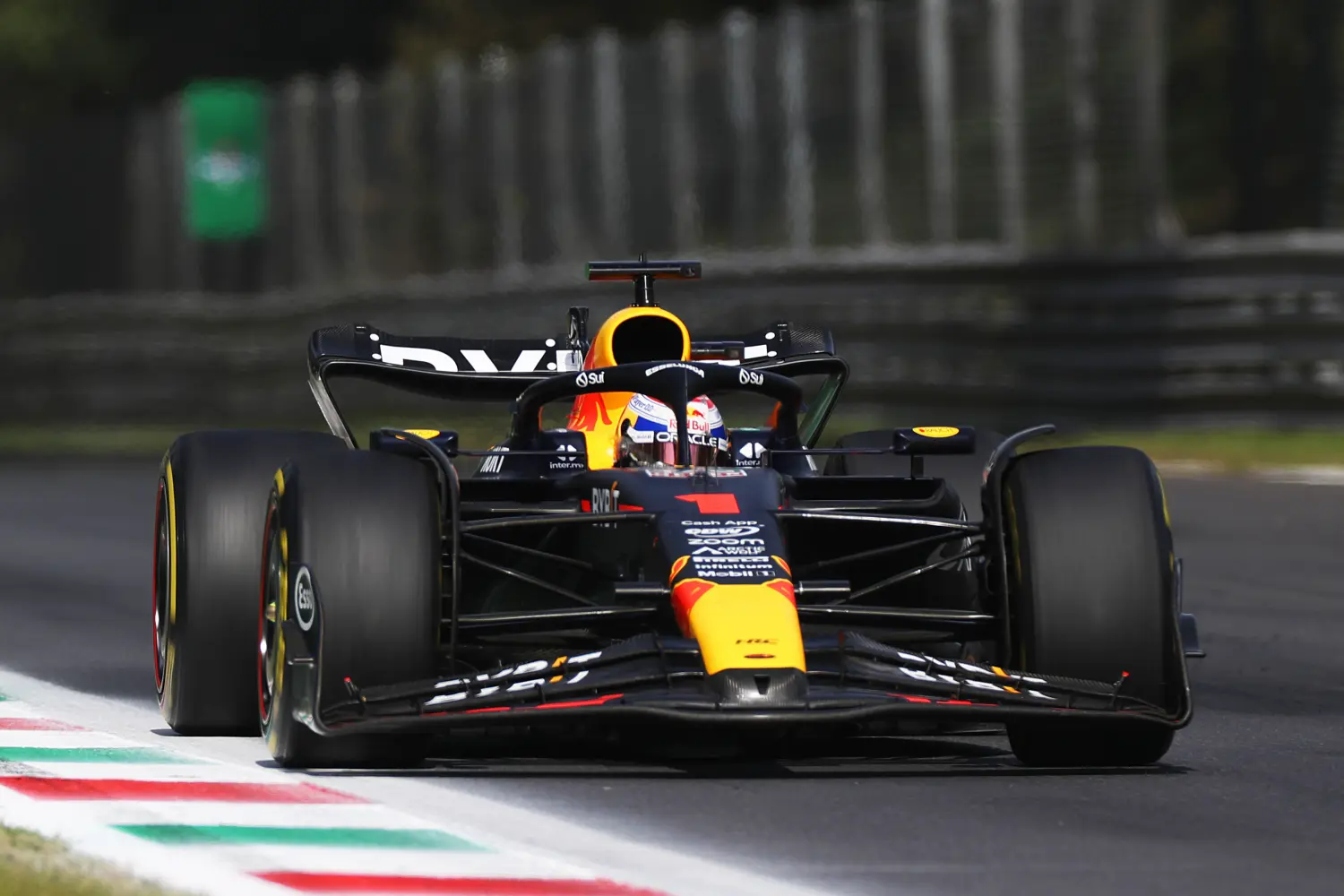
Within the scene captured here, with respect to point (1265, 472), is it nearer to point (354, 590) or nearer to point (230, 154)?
point (354, 590)

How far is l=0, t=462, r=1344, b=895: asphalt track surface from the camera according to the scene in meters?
5.76

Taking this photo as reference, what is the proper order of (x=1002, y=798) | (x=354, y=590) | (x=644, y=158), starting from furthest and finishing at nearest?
(x=644, y=158)
(x=354, y=590)
(x=1002, y=798)

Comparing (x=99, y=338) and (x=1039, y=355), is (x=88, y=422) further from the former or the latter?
(x=1039, y=355)

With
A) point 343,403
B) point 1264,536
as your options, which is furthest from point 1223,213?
point 343,403

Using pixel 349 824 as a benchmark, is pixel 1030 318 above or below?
above

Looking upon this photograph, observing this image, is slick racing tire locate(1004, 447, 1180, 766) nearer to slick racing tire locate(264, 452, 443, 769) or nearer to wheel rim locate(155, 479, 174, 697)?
slick racing tire locate(264, 452, 443, 769)

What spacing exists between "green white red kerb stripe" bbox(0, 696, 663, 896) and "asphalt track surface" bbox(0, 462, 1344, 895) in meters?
0.43

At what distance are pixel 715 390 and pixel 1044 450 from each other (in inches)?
38.7

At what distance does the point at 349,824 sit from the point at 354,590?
920 millimetres

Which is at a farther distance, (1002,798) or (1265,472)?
(1265,472)

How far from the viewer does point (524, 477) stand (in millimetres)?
8062

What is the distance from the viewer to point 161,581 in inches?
323

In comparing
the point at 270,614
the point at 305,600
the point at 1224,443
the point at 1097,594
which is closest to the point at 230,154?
the point at 1224,443

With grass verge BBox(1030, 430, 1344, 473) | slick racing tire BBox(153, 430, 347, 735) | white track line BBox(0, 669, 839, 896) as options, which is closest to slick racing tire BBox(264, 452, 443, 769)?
white track line BBox(0, 669, 839, 896)
